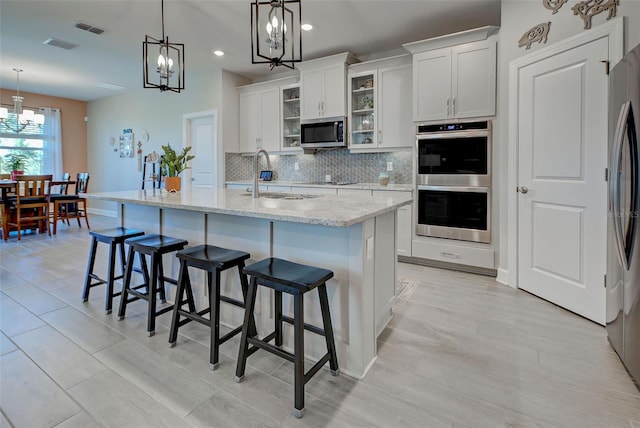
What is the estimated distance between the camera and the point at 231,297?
2.38m

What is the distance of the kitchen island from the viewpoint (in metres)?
1.80

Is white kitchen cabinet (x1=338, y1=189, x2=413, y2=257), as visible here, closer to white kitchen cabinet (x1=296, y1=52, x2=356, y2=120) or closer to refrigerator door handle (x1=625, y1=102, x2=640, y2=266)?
white kitchen cabinet (x1=296, y1=52, x2=356, y2=120)

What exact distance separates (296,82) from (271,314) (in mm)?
4026

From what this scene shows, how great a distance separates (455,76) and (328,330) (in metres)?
3.18

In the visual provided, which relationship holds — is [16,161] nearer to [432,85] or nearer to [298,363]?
[432,85]

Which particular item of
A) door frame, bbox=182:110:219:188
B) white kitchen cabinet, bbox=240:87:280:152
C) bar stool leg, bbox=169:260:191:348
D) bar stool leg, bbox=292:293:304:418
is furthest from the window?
bar stool leg, bbox=292:293:304:418

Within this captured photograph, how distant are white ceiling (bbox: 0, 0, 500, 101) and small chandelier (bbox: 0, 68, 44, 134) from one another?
0.67 meters

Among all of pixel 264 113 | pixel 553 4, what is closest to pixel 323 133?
pixel 264 113

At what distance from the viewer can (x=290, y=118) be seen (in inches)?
211

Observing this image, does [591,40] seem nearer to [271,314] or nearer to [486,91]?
[486,91]

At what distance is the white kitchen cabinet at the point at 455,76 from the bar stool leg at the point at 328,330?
9.27 ft

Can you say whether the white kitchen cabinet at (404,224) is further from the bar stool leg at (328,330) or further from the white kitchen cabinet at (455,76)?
the bar stool leg at (328,330)

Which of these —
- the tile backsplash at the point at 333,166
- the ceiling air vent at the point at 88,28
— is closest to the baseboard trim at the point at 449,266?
the tile backsplash at the point at 333,166

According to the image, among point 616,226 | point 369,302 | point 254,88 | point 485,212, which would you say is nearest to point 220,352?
point 369,302
